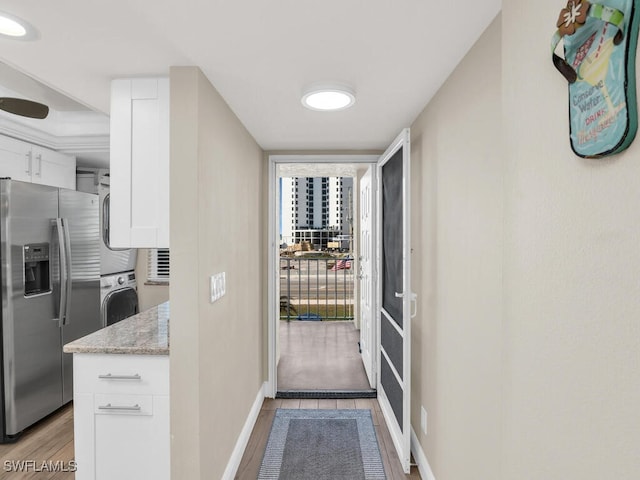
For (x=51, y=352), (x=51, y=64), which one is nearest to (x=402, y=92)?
(x=51, y=64)

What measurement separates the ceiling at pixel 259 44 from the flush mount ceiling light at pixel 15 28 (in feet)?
0.10

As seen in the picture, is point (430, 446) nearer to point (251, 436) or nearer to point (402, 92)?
point (251, 436)

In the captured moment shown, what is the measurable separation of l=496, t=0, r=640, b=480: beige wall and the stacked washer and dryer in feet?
11.6

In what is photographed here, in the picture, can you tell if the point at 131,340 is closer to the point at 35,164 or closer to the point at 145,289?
the point at 35,164

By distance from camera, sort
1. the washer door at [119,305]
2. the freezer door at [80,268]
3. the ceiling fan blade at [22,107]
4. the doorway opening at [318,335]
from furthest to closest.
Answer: the washer door at [119,305] → the doorway opening at [318,335] → the freezer door at [80,268] → the ceiling fan blade at [22,107]

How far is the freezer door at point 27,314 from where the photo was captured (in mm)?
2447

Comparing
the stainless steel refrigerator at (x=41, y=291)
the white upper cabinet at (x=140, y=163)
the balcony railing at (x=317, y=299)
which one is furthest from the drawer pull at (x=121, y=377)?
the balcony railing at (x=317, y=299)

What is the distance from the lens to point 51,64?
161cm

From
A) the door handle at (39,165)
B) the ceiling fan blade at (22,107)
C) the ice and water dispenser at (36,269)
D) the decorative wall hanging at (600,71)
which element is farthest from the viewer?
the door handle at (39,165)

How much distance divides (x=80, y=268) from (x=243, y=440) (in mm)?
2024

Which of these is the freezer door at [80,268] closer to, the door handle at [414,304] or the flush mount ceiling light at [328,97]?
the flush mount ceiling light at [328,97]

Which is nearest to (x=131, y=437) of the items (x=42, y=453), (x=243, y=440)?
(x=243, y=440)

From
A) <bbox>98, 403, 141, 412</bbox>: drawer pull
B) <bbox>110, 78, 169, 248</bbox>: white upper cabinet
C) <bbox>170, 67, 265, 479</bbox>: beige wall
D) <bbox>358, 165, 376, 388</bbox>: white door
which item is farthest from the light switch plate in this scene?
<bbox>358, 165, 376, 388</bbox>: white door

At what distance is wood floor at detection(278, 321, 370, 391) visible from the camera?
3426 mm
